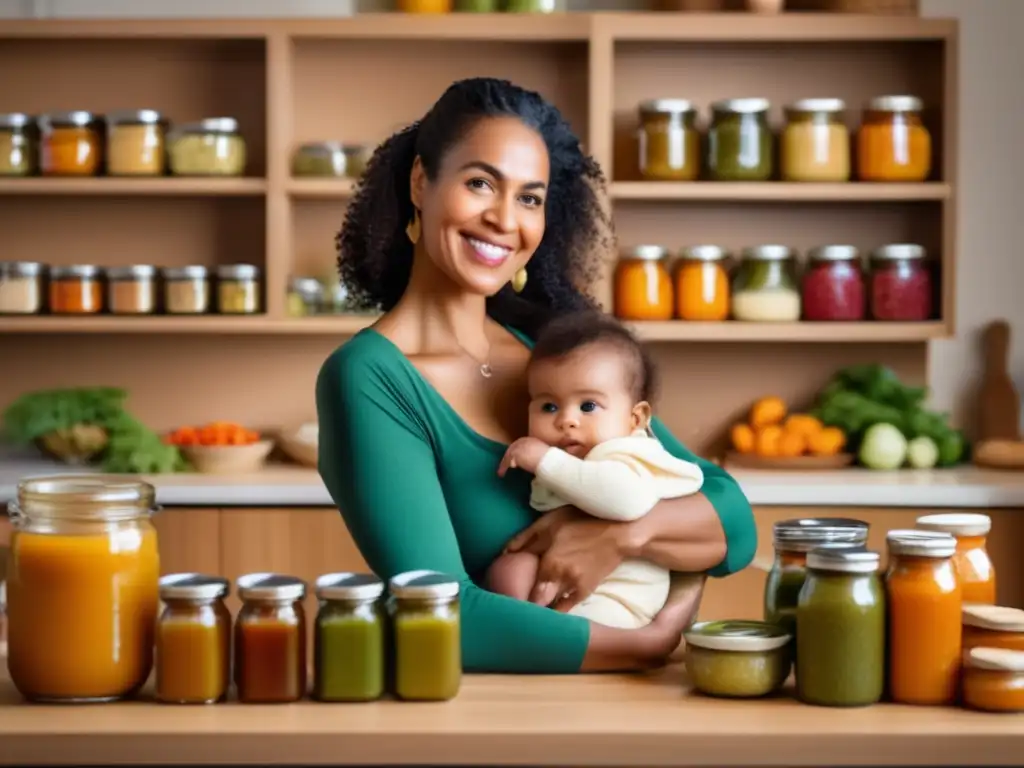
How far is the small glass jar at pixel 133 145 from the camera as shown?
356cm

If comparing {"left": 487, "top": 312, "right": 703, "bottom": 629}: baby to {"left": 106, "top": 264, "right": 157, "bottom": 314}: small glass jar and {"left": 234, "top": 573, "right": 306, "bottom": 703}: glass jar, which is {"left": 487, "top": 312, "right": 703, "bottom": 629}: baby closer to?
{"left": 234, "top": 573, "right": 306, "bottom": 703}: glass jar

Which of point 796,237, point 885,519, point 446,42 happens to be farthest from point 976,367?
point 446,42

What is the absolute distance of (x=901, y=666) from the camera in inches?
50.4

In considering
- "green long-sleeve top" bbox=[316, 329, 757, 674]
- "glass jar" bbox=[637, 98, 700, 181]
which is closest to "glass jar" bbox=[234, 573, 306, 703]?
"green long-sleeve top" bbox=[316, 329, 757, 674]

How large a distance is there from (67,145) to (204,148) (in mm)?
347

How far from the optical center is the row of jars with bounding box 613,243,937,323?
140 inches

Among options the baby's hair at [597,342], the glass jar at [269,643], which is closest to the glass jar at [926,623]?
the baby's hair at [597,342]

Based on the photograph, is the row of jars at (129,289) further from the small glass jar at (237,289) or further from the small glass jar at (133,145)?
the small glass jar at (133,145)

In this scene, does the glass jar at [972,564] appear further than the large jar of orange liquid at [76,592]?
Yes

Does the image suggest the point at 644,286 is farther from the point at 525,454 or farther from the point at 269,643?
the point at 269,643

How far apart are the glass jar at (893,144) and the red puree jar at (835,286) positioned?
22 centimetres

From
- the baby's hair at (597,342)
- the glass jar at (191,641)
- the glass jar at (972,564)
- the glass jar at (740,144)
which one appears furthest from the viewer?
the glass jar at (740,144)

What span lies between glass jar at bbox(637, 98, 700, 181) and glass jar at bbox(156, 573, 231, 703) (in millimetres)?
2505

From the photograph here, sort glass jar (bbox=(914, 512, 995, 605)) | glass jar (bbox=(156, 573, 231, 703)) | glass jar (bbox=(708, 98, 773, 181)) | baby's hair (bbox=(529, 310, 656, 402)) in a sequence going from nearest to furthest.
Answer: glass jar (bbox=(156, 573, 231, 703))
glass jar (bbox=(914, 512, 995, 605))
baby's hair (bbox=(529, 310, 656, 402))
glass jar (bbox=(708, 98, 773, 181))
